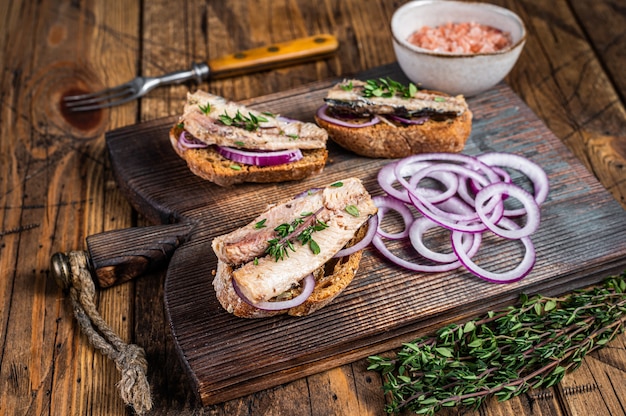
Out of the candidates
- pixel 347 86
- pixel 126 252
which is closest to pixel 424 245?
pixel 347 86

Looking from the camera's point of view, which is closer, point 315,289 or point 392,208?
point 315,289

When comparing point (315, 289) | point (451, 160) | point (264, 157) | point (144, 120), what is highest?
point (264, 157)

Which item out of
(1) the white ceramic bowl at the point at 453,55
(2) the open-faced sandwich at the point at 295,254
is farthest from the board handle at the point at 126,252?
(1) the white ceramic bowl at the point at 453,55

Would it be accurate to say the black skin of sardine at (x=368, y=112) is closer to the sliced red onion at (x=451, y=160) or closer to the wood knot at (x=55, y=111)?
the sliced red onion at (x=451, y=160)

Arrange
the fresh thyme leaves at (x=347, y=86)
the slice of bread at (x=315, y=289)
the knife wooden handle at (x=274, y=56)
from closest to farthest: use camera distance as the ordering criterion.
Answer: the slice of bread at (x=315, y=289) → the fresh thyme leaves at (x=347, y=86) → the knife wooden handle at (x=274, y=56)

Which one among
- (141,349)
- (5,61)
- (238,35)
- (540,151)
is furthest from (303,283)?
(5,61)

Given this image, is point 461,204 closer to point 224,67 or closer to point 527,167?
point 527,167

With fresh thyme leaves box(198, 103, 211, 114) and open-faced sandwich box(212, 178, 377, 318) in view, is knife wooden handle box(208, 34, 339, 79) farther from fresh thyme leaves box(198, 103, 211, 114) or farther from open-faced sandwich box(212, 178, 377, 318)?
open-faced sandwich box(212, 178, 377, 318)

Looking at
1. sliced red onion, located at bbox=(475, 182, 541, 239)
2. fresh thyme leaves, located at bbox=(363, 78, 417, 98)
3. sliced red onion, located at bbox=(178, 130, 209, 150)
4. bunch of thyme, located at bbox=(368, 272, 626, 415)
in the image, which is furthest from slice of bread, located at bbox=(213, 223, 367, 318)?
A: fresh thyme leaves, located at bbox=(363, 78, 417, 98)
